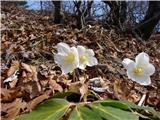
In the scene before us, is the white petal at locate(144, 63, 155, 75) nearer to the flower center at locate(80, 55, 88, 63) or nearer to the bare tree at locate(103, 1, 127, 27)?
the flower center at locate(80, 55, 88, 63)

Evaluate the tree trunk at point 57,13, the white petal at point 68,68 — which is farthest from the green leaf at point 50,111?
the tree trunk at point 57,13

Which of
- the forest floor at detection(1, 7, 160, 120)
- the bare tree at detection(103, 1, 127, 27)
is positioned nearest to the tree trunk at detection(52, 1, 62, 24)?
the bare tree at detection(103, 1, 127, 27)

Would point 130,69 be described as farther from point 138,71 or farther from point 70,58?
point 70,58

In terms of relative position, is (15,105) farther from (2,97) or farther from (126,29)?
(126,29)

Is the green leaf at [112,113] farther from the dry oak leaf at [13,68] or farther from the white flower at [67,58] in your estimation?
the dry oak leaf at [13,68]

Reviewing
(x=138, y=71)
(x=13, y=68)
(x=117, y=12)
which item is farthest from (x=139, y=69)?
(x=117, y=12)

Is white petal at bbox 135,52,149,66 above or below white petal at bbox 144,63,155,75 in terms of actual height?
above
